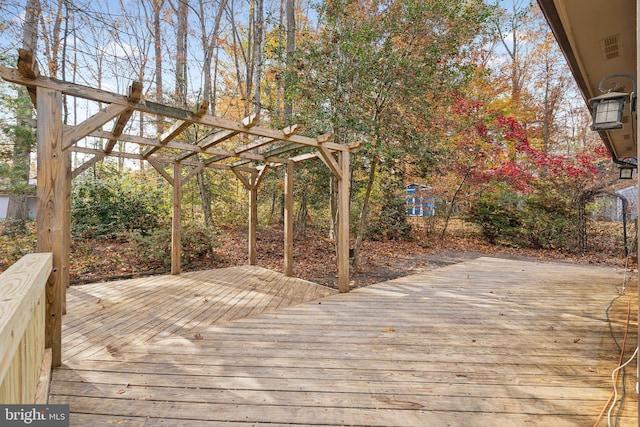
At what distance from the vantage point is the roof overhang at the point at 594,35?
81.8 inches

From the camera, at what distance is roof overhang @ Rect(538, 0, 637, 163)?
6.82 feet

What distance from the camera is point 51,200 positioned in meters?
2.33

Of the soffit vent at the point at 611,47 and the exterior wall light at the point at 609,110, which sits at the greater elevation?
the soffit vent at the point at 611,47

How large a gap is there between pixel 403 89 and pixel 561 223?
6.35 metres

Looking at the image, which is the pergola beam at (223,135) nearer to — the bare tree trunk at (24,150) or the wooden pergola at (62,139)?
the wooden pergola at (62,139)

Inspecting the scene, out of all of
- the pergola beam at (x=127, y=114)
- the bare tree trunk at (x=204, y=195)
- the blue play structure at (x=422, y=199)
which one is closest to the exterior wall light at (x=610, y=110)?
the pergola beam at (x=127, y=114)

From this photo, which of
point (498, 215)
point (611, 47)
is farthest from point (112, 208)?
point (498, 215)

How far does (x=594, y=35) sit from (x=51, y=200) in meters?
4.29

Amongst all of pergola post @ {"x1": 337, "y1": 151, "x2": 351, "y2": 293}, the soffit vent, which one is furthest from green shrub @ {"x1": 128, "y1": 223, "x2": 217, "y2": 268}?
the soffit vent

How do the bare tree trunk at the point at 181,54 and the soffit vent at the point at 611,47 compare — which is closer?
the soffit vent at the point at 611,47

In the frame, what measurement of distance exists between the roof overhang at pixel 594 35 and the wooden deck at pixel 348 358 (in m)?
2.31

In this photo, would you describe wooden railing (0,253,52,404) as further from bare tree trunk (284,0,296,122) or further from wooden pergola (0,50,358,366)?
bare tree trunk (284,0,296,122)

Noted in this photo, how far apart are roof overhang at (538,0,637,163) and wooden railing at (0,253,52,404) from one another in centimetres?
292

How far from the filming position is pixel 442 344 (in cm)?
270
